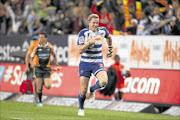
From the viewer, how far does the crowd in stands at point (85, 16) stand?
19484 millimetres

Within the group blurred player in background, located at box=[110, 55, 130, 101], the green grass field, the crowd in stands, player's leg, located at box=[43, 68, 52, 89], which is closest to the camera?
the green grass field

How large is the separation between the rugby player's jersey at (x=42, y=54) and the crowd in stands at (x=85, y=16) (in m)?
4.29

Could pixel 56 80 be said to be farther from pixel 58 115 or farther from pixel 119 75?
pixel 58 115

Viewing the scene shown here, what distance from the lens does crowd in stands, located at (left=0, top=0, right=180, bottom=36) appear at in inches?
767

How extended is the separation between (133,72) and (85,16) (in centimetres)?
453

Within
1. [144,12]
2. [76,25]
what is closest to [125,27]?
[144,12]

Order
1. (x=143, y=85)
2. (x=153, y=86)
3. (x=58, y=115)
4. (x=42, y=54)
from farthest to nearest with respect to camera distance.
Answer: (x=143, y=85) → (x=153, y=86) → (x=42, y=54) → (x=58, y=115)

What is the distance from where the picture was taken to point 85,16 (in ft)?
72.8

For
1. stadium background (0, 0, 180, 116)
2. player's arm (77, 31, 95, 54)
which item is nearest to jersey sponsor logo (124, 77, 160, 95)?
stadium background (0, 0, 180, 116)

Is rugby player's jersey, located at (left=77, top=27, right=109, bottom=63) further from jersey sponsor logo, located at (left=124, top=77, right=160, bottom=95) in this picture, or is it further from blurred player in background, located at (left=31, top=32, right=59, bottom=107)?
jersey sponsor logo, located at (left=124, top=77, right=160, bottom=95)

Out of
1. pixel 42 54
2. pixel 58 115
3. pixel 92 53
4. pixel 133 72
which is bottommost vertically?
pixel 58 115

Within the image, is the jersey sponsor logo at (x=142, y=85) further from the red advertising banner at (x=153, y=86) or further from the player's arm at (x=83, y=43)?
the player's arm at (x=83, y=43)

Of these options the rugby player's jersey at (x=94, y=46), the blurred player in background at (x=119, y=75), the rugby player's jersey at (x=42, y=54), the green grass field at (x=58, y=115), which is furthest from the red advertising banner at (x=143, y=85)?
the rugby player's jersey at (x=94, y=46)

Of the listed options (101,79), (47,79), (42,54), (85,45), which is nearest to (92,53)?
(85,45)
